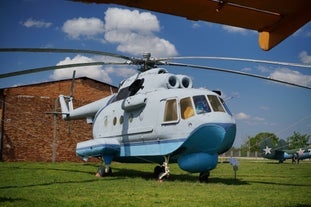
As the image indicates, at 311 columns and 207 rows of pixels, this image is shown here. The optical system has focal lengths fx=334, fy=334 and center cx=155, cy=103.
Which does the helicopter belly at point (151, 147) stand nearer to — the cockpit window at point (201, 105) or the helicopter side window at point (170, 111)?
the helicopter side window at point (170, 111)

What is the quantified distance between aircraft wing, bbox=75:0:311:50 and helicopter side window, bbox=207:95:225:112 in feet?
24.2

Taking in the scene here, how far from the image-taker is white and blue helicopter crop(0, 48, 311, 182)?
974cm

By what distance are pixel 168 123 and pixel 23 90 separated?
2080cm

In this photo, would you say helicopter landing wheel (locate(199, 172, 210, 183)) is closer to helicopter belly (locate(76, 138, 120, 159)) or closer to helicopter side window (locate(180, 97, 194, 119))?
helicopter side window (locate(180, 97, 194, 119))

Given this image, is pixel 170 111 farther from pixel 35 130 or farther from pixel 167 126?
pixel 35 130

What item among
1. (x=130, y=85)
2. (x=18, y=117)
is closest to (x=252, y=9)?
(x=130, y=85)

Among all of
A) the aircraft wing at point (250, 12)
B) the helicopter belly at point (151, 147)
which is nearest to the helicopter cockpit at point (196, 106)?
the helicopter belly at point (151, 147)

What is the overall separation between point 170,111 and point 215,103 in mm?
1431

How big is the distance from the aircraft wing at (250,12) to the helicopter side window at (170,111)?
7750 millimetres

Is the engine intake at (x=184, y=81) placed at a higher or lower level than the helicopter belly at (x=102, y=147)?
higher

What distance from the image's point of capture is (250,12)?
2.43m

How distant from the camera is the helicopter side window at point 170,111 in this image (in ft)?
34.0

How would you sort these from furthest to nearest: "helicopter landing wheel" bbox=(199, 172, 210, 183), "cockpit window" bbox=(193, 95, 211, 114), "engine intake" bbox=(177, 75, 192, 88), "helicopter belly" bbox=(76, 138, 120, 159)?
"helicopter belly" bbox=(76, 138, 120, 159), "engine intake" bbox=(177, 75, 192, 88), "helicopter landing wheel" bbox=(199, 172, 210, 183), "cockpit window" bbox=(193, 95, 211, 114)

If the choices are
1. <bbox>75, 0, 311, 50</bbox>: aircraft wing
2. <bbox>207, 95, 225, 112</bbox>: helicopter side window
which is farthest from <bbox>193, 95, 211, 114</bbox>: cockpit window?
<bbox>75, 0, 311, 50</bbox>: aircraft wing
